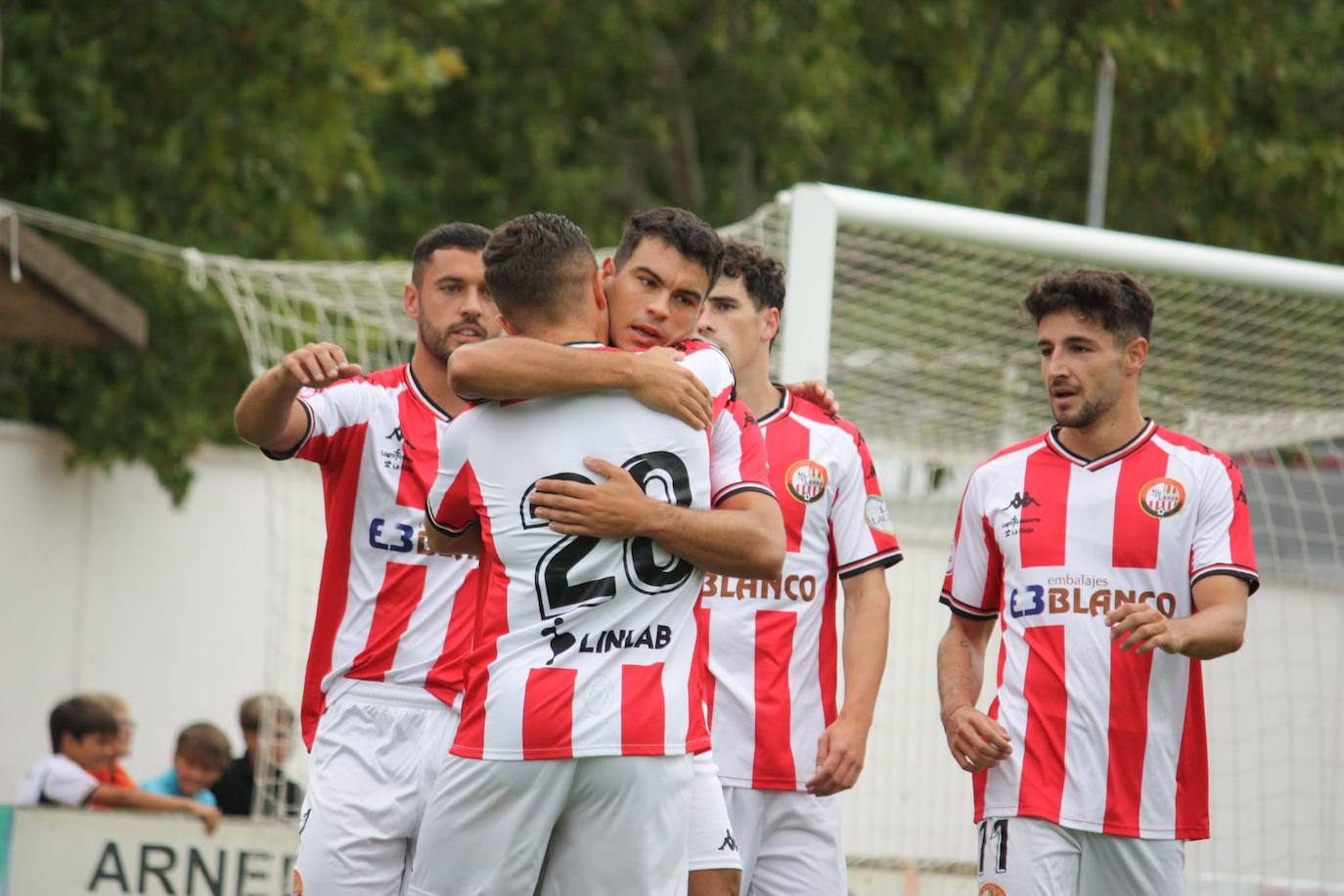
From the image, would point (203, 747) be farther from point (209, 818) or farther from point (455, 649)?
point (455, 649)

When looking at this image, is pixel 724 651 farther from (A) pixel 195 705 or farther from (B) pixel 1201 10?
(B) pixel 1201 10

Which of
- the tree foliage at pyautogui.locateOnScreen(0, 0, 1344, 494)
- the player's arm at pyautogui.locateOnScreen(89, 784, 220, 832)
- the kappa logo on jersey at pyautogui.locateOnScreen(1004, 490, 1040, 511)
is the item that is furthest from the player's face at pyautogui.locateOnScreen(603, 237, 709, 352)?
the tree foliage at pyautogui.locateOnScreen(0, 0, 1344, 494)

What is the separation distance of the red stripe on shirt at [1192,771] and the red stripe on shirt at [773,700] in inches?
44.2

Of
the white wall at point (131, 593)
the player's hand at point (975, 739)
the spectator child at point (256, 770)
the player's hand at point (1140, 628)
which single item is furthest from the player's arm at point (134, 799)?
the player's hand at point (1140, 628)

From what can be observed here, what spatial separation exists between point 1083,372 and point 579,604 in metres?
2.09

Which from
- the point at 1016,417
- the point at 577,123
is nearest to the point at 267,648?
the point at 1016,417

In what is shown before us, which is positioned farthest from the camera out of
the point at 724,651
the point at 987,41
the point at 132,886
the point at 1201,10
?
the point at 987,41

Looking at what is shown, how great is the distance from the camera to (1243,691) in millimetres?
10852

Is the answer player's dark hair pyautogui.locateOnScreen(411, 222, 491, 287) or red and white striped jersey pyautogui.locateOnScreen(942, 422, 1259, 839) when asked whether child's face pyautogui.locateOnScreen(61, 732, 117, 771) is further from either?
red and white striped jersey pyautogui.locateOnScreen(942, 422, 1259, 839)

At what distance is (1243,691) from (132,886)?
6830 mm

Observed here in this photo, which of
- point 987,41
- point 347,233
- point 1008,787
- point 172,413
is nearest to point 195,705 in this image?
point 172,413

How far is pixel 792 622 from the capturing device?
17.4 ft

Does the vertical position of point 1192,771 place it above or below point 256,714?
above

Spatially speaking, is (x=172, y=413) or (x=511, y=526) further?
(x=172, y=413)
